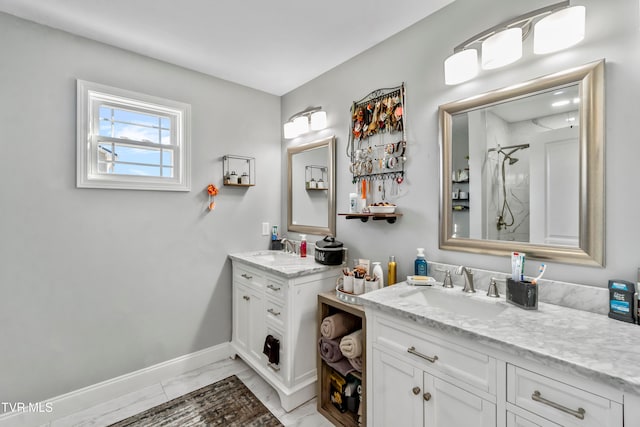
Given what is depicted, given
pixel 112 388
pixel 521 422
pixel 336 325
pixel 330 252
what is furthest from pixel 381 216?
pixel 112 388

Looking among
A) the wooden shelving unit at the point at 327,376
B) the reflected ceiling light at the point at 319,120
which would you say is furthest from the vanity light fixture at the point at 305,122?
the wooden shelving unit at the point at 327,376

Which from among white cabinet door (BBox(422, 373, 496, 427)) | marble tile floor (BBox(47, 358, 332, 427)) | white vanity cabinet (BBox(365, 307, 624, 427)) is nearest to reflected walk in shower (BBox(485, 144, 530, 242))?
white vanity cabinet (BBox(365, 307, 624, 427))

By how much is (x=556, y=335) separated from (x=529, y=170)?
2.56ft

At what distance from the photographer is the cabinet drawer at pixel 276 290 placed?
189 cm

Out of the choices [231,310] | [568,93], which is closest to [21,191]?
[231,310]

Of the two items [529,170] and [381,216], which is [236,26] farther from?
[529,170]

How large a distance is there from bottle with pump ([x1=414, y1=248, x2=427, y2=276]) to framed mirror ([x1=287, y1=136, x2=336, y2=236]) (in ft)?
2.68

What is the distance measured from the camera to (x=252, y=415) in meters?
1.82

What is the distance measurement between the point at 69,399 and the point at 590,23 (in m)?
3.55

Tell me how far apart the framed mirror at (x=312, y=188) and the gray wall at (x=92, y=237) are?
1.70 ft

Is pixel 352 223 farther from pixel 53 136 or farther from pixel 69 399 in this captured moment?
pixel 69 399

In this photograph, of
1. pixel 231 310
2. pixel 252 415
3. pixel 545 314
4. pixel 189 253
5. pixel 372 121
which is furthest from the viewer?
pixel 231 310

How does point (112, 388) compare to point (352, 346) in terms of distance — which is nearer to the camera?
point (352, 346)

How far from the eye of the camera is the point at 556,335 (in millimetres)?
955
